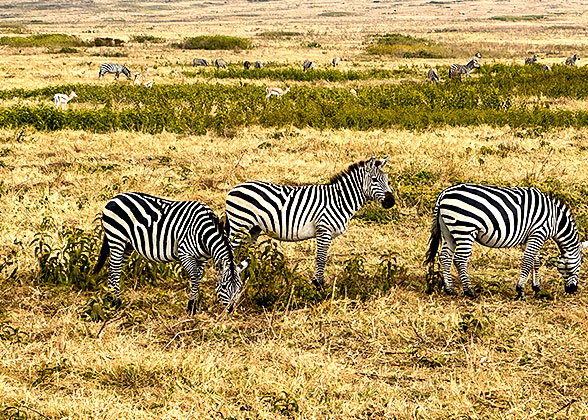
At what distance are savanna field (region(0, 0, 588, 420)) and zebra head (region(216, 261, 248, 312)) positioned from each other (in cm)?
15

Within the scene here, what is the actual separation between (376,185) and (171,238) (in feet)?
8.52

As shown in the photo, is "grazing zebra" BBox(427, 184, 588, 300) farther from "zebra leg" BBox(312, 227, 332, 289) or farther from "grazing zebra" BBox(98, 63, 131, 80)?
"grazing zebra" BBox(98, 63, 131, 80)

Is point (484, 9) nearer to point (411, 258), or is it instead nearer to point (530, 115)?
point (530, 115)

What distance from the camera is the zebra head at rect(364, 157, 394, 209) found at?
27.2 ft

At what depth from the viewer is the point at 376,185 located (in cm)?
829

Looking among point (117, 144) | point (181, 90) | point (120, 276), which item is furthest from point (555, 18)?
point (120, 276)

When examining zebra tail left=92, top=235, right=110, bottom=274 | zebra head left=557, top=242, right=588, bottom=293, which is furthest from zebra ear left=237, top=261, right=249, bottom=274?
zebra head left=557, top=242, right=588, bottom=293

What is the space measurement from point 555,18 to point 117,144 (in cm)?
9726

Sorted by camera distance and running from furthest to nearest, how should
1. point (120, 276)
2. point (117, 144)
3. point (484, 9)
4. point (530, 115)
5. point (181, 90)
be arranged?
point (484, 9) → point (181, 90) → point (530, 115) → point (117, 144) → point (120, 276)

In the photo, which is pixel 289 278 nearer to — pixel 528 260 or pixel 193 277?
pixel 193 277

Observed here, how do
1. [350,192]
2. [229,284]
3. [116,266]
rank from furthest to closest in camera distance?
[350,192] < [116,266] < [229,284]

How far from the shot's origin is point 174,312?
7191 mm

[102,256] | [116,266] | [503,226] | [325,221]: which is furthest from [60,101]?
[503,226]

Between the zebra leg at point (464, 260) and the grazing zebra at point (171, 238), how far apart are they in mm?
2453
